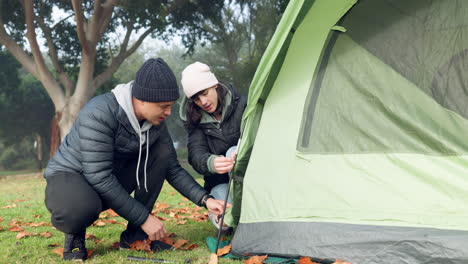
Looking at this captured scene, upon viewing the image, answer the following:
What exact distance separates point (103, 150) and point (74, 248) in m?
0.61

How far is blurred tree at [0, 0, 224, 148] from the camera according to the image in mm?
10492

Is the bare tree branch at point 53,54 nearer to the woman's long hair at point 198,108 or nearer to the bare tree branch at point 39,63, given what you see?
the bare tree branch at point 39,63

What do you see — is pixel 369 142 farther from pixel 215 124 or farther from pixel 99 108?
pixel 99 108

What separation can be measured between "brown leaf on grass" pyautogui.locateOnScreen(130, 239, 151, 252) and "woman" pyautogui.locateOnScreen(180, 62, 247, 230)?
46cm

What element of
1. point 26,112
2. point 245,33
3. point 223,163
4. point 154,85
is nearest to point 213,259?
point 223,163

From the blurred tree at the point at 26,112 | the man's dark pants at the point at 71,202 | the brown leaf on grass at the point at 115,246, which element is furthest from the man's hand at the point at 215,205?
the blurred tree at the point at 26,112

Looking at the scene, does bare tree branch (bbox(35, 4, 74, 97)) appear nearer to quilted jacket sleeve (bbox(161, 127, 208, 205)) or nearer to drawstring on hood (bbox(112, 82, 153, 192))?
quilted jacket sleeve (bbox(161, 127, 208, 205))

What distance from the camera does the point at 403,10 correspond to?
2.52 m

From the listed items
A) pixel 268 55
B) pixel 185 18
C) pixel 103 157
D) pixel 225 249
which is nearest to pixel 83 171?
pixel 103 157

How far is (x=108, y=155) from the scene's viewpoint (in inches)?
95.5

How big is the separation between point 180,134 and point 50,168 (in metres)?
30.9

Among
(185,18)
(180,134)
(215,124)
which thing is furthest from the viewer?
(180,134)

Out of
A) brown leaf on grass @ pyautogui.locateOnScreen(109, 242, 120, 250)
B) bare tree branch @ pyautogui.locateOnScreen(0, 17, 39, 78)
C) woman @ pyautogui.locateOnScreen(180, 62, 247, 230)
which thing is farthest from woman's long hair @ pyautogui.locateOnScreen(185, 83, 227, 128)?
bare tree branch @ pyautogui.locateOnScreen(0, 17, 39, 78)

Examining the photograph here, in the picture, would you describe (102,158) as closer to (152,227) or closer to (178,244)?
(152,227)
